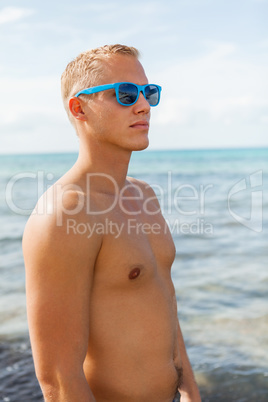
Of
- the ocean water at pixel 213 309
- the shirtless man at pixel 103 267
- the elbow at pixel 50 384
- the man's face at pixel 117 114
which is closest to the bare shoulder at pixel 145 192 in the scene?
the shirtless man at pixel 103 267

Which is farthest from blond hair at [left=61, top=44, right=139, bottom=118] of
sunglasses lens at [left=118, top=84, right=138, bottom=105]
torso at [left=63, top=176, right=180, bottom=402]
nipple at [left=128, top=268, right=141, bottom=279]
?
nipple at [left=128, top=268, right=141, bottom=279]

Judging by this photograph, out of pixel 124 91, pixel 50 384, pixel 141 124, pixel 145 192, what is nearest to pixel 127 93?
pixel 124 91

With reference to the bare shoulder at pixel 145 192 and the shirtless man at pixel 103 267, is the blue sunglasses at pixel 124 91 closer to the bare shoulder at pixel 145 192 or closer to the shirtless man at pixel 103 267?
the shirtless man at pixel 103 267

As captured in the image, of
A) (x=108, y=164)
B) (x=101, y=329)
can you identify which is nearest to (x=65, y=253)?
(x=101, y=329)

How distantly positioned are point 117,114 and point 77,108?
20cm

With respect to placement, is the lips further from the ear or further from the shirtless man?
the ear

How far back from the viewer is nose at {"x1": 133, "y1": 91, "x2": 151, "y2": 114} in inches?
81.7

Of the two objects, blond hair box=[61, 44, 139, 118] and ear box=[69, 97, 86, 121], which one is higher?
blond hair box=[61, 44, 139, 118]

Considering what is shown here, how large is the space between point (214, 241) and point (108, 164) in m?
7.82

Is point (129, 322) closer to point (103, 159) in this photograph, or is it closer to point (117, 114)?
point (103, 159)

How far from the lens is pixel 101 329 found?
189cm

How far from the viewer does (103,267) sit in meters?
1.84

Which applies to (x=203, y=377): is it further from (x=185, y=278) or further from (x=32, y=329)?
(x=32, y=329)

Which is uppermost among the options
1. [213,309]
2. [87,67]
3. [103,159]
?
[87,67]
